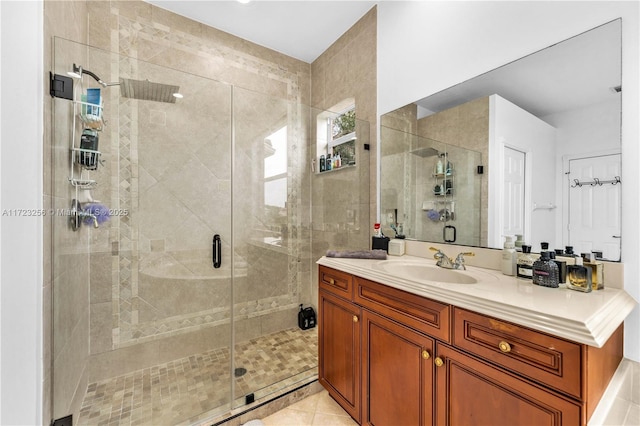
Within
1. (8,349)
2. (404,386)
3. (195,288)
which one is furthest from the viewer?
(195,288)

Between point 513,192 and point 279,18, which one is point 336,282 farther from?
point 279,18

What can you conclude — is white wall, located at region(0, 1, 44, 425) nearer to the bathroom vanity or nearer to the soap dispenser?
the bathroom vanity

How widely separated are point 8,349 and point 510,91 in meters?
2.38

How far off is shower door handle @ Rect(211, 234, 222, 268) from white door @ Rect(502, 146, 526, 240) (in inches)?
70.6

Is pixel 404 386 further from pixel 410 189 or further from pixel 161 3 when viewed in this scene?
pixel 161 3

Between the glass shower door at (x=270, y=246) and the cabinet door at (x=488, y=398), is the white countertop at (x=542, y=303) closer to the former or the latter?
the cabinet door at (x=488, y=398)

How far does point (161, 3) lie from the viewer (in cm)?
209

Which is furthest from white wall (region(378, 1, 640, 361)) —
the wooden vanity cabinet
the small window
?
the small window

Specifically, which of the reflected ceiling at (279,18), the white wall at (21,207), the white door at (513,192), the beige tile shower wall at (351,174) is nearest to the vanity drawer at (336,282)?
the beige tile shower wall at (351,174)

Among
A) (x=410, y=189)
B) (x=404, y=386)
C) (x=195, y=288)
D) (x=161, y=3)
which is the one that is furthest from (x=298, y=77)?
(x=404, y=386)

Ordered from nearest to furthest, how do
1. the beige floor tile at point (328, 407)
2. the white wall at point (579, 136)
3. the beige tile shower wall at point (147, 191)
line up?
A: 1. the white wall at point (579, 136)
2. the beige floor tile at point (328, 407)
3. the beige tile shower wall at point (147, 191)

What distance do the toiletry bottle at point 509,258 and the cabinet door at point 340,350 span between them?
2.42ft

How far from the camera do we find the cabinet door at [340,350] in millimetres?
1443

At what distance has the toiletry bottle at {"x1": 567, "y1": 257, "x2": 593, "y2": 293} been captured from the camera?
0.94m
